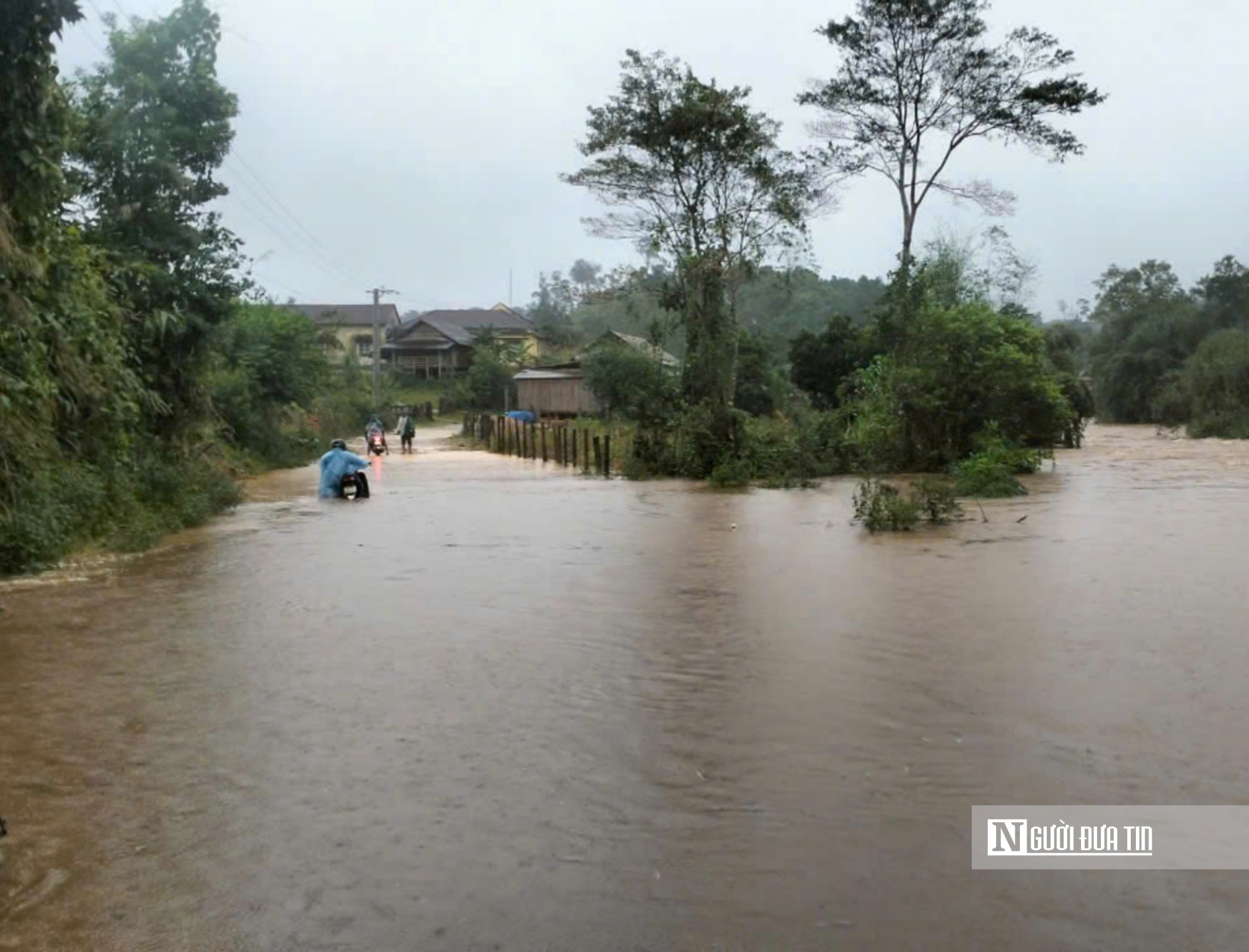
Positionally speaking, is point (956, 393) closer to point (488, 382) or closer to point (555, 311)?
point (488, 382)

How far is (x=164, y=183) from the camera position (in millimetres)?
17594

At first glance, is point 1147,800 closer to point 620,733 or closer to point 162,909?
point 620,733

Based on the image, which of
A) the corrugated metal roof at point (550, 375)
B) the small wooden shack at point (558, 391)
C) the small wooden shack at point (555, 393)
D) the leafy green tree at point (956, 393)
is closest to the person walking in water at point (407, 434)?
the small wooden shack at point (558, 391)

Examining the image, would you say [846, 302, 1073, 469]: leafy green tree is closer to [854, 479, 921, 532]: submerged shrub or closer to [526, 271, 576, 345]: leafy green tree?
[854, 479, 921, 532]: submerged shrub

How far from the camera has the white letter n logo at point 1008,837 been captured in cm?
475

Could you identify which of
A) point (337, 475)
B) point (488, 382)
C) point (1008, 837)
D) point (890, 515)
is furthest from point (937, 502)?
point (488, 382)

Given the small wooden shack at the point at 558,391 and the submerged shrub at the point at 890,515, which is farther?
the small wooden shack at the point at 558,391

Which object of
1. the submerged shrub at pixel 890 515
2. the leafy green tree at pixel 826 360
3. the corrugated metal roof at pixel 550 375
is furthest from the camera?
the corrugated metal roof at pixel 550 375

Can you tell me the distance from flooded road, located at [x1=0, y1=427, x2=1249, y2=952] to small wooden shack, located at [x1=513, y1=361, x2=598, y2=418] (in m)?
40.8

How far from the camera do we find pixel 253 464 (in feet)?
102

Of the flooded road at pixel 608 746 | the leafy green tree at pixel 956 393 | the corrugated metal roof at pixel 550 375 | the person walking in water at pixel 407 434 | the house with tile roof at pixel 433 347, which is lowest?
the flooded road at pixel 608 746

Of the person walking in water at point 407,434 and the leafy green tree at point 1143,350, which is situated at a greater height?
the leafy green tree at point 1143,350

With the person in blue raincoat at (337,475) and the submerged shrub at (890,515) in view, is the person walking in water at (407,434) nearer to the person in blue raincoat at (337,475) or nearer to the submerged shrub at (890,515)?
the person in blue raincoat at (337,475)

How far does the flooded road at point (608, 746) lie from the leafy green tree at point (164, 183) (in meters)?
5.47
